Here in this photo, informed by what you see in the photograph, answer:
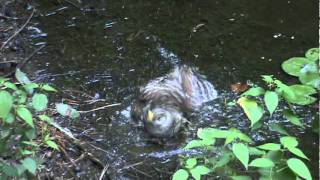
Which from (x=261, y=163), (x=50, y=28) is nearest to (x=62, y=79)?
(x=50, y=28)

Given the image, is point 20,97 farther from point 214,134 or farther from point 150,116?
point 150,116

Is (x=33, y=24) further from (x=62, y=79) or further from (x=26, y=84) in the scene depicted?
(x=26, y=84)

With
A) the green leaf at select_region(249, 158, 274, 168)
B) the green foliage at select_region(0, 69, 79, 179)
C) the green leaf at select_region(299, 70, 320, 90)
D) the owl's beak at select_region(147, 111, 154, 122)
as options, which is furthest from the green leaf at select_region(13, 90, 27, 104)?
the owl's beak at select_region(147, 111, 154, 122)

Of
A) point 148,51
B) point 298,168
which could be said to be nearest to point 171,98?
point 148,51

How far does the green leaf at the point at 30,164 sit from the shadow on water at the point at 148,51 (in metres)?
1.32

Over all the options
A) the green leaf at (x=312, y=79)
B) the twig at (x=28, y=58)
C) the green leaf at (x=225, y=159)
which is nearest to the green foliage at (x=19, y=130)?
the green leaf at (x=225, y=159)

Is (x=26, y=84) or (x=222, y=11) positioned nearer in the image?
(x=26, y=84)

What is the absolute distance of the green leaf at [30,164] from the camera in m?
3.12

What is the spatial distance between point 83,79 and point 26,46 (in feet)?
3.11

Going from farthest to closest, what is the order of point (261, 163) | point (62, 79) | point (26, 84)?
point (62, 79) < point (26, 84) < point (261, 163)

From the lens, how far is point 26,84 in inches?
A: 126

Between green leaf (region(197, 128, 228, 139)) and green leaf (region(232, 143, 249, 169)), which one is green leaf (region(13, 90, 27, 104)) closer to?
green leaf (region(197, 128, 228, 139))

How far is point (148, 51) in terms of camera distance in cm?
604

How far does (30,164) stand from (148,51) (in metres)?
3.08
